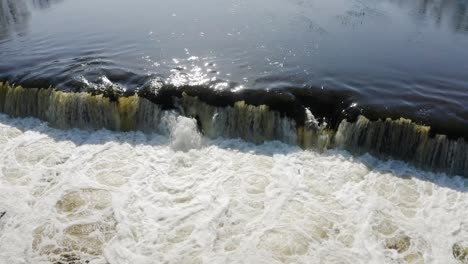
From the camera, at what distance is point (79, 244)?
24.7 ft

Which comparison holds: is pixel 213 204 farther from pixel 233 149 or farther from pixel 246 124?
pixel 246 124

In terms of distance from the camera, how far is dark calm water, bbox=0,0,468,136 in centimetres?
1200

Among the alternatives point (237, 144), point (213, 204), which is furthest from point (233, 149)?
point (213, 204)

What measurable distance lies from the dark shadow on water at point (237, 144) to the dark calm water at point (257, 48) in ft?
4.49

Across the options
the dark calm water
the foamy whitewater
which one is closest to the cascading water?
the foamy whitewater

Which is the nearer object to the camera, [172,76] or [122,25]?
[172,76]

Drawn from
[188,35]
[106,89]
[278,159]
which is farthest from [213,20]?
[278,159]

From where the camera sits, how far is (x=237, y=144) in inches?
416

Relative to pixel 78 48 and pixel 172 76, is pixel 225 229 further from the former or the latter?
pixel 78 48

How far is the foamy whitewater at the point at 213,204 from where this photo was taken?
24.4 ft

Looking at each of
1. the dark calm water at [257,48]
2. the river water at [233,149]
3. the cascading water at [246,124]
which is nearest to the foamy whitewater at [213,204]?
the river water at [233,149]

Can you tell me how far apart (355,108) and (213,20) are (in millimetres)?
10549

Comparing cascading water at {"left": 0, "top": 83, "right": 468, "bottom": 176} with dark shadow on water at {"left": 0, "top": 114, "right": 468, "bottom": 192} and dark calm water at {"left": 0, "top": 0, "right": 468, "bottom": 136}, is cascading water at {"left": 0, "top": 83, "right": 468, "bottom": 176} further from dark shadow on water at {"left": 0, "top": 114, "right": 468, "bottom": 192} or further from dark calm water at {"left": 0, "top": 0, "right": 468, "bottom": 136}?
dark calm water at {"left": 0, "top": 0, "right": 468, "bottom": 136}

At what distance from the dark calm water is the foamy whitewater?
2222 mm
